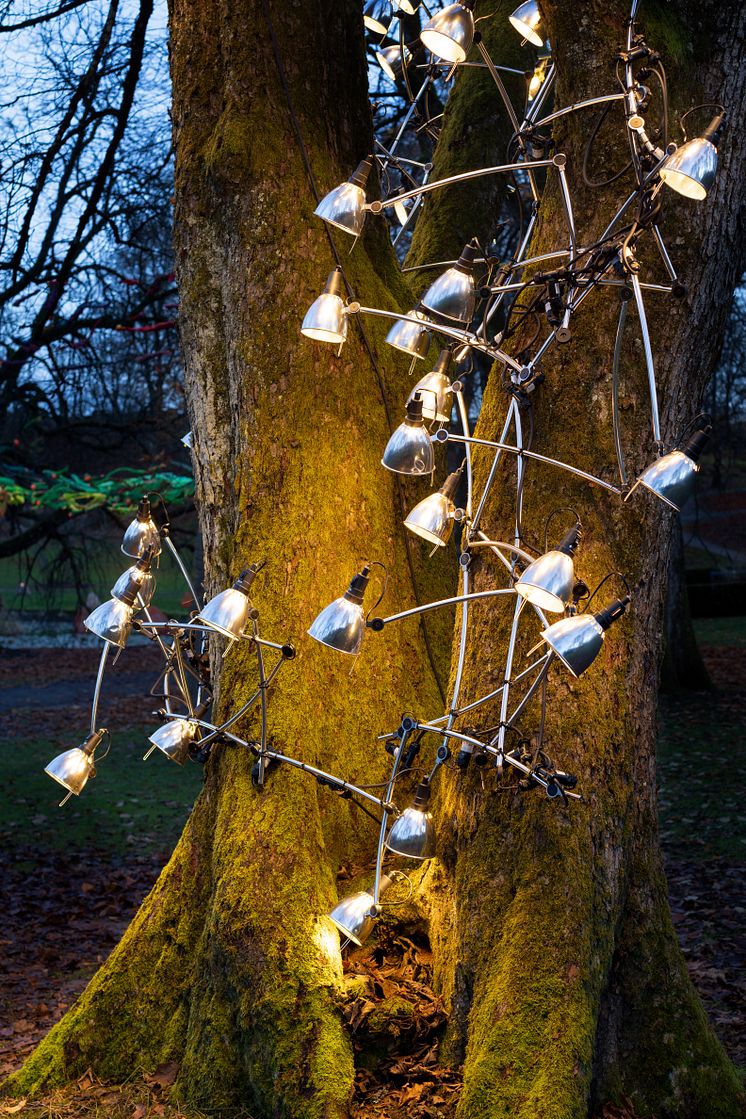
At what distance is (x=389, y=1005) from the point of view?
312 centimetres

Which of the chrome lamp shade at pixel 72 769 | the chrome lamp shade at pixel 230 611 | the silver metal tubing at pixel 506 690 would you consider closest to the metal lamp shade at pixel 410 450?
the silver metal tubing at pixel 506 690

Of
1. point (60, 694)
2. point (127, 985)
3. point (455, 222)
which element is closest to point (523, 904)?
point (127, 985)

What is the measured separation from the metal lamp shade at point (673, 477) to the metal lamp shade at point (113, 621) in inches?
66.5

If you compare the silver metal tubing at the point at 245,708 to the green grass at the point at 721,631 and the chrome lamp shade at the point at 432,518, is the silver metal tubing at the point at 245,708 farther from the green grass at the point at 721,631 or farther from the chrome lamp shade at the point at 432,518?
the green grass at the point at 721,631

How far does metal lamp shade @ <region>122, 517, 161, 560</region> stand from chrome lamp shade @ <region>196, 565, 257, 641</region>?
69 centimetres

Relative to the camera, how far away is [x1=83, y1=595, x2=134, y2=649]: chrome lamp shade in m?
3.28

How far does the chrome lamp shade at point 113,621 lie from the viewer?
3.28 metres

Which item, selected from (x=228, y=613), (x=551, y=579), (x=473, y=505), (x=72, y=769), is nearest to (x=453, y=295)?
(x=473, y=505)

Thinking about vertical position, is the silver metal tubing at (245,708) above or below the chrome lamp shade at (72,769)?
above

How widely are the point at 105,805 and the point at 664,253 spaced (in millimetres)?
8448

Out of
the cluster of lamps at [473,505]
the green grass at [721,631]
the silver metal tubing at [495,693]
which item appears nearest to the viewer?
the cluster of lamps at [473,505]

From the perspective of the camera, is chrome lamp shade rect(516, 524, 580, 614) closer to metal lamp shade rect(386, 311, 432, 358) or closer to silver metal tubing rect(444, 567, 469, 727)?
silver metal tubing rect(444, 567, 469, 727)

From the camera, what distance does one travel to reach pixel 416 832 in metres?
2.95

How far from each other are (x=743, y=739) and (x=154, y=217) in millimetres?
7525
